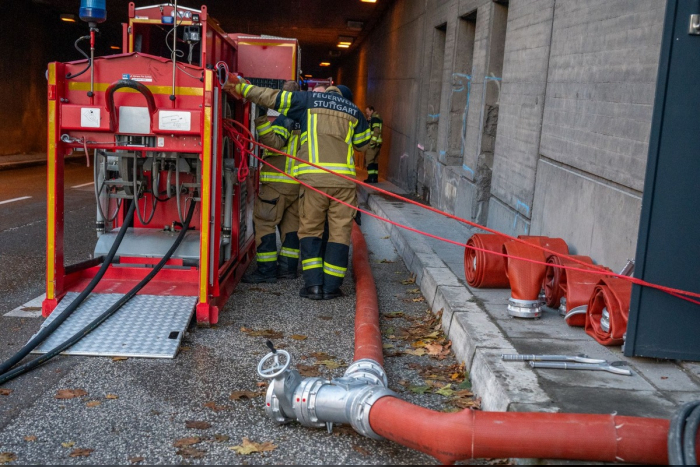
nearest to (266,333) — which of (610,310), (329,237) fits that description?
(329,237)

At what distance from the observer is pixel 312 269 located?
6.25 meters

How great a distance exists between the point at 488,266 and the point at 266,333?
1791mm

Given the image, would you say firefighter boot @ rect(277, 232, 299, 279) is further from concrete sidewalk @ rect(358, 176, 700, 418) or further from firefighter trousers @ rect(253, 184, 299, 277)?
concrete sidewalk @ rect(358, 176, 700, 418)

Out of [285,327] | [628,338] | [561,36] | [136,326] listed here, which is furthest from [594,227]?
[136,326]

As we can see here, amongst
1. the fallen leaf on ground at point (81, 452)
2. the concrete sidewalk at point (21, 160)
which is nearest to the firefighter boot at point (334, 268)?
the fallen leaf on ground at point (81, 452)

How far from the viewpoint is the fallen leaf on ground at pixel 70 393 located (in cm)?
392

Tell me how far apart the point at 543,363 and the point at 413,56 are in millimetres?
12484

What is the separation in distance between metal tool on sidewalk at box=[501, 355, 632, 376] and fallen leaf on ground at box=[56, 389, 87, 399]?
7.70 ft

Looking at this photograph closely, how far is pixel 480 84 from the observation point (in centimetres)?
979

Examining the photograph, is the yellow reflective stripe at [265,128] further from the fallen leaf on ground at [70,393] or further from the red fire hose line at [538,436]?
the red fire hose line at [538,436]

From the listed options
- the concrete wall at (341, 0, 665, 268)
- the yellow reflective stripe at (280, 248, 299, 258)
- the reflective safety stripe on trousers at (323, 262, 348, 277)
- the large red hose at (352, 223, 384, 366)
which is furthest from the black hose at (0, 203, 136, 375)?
the concrete wall at (341, 0, 665, 268)

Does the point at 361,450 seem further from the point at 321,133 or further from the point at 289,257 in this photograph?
the point at 289,257

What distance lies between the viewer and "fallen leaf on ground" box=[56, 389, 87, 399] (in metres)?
3.92

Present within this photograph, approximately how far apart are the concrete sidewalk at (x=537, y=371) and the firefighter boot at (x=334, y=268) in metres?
0.78
